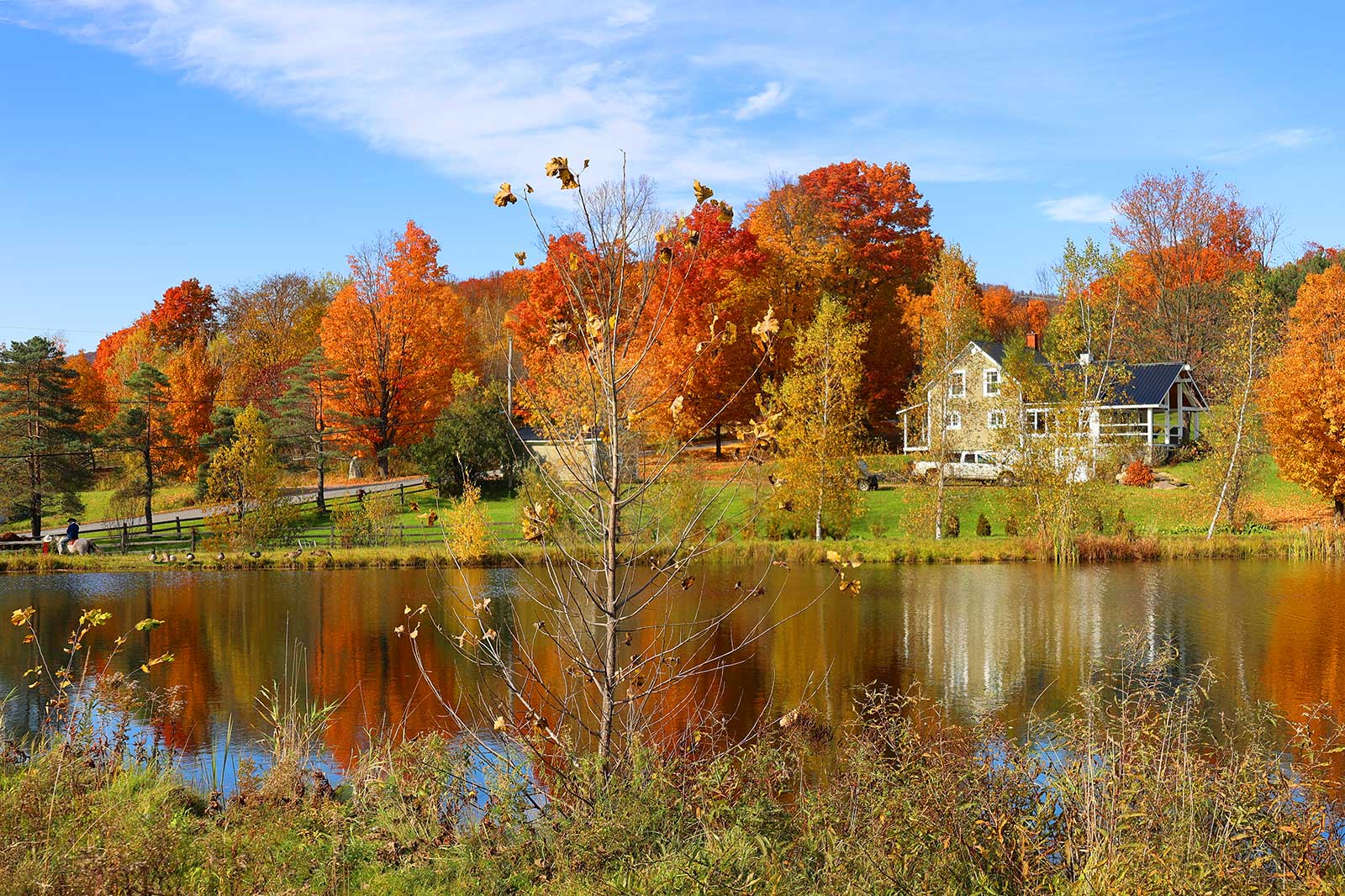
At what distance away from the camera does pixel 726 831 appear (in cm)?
548

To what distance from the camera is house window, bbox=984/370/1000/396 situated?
45.6 metres

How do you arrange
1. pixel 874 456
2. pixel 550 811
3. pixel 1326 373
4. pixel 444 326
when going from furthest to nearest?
pixel 444 326 < pixel 874 456 < pixel 1326 373 < pixel 550 811

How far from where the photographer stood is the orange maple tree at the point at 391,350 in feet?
148

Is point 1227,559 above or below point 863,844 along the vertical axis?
below

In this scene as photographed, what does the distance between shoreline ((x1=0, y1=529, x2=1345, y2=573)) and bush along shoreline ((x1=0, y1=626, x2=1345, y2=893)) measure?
19.9 meters

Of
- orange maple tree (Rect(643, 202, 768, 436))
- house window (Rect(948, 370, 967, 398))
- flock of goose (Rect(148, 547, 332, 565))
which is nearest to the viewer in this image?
flock of goose (Rect(148, 547, 332, 565))

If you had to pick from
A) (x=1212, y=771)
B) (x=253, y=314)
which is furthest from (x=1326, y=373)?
(x=253, y=314)

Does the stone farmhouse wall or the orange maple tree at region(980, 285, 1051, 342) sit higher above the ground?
the orange maple tree at region(980, 285, 1051, 342)

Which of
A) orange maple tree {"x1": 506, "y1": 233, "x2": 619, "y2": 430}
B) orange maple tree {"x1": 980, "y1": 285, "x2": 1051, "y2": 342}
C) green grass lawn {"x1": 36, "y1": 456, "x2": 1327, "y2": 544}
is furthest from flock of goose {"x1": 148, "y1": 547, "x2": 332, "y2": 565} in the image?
orange maple tree {"x1": 980, "y1": 285, "x2": 1051, "y2": 342}

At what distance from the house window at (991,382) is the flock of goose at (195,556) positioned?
28.3 metres

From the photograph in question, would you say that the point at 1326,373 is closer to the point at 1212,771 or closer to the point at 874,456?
the point at 874,456

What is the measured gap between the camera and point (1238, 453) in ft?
103

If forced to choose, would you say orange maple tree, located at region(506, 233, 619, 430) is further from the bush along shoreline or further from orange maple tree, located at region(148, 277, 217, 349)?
orange maple tree, located at region(148, 277, 217, 349)

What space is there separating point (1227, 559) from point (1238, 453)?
512 cm
